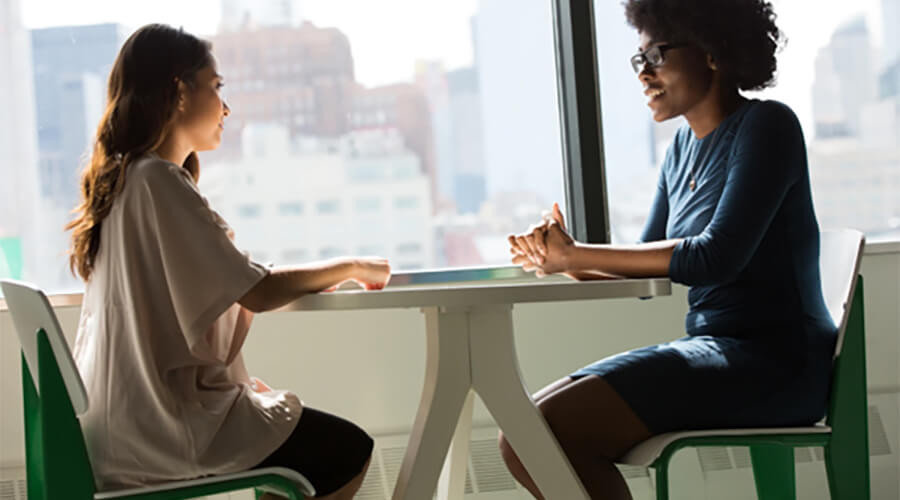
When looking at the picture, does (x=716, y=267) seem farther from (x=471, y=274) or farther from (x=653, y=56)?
(x=471, y=274)

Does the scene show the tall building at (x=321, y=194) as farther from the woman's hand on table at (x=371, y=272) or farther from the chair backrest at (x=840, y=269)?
the chair backrest at (x=840, y=269)

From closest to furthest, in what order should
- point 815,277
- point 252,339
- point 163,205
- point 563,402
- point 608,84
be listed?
1. point 163,205
2. point 563,402
3. point 815,277
4. point 252,339
5. point 608,84

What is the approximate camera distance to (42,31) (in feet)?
9.05

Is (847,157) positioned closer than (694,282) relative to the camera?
No

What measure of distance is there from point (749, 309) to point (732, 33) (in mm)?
599

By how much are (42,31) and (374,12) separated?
100 centimetres

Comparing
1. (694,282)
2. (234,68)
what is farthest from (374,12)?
(694,282)

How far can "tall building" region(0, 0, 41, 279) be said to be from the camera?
9.06 feet

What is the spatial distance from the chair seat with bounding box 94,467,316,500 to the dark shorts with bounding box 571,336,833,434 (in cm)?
56

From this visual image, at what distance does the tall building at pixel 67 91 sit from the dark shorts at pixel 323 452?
1.57m

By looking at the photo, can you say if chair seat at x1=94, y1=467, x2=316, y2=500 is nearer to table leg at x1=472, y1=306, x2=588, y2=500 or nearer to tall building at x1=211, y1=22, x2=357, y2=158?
table leg at x1=472, y1=306, x2=588, y2=500

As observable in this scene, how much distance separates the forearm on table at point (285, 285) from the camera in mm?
1529

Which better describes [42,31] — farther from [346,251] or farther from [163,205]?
[163,205]

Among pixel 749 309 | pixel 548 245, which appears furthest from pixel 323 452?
pixel 749 309
